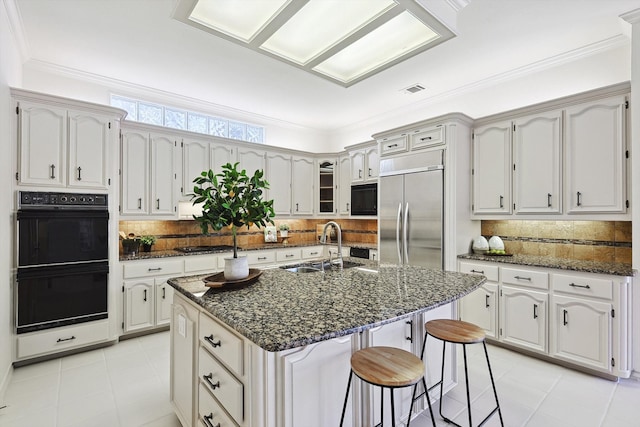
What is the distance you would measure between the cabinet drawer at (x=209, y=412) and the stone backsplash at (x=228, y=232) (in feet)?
7.41

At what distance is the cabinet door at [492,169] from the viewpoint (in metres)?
3.29

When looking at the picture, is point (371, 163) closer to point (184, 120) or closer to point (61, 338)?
point (184, 120)

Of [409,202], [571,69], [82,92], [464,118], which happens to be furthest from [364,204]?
[82,92]

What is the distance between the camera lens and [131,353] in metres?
3.06

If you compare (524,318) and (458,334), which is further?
(524,318)

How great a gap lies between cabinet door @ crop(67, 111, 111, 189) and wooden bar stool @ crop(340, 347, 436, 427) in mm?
3127

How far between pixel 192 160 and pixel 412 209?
9.51 feet

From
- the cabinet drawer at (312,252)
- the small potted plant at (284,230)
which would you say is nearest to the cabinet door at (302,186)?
the small potted plant at (284,230)

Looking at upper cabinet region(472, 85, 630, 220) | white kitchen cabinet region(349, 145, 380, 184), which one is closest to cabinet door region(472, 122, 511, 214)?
upper cabinet region(472, 85, 630, 220)

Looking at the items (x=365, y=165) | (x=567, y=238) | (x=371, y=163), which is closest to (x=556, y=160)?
(x=567, y=238)

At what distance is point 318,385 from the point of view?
4.55 ft

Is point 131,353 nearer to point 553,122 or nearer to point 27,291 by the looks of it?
point 27,291

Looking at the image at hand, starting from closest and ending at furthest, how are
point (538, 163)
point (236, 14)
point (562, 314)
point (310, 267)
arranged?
point (236, 14)
point (310, 267)
point (562, 314)
point (538, 163)

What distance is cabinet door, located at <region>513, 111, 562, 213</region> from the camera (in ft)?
9.68
